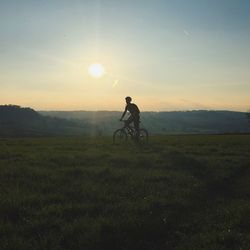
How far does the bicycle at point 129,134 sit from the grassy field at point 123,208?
15.5 meters

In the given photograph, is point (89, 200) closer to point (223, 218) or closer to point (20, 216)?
point (20, 216)

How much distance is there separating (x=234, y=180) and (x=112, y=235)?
32.4 feet

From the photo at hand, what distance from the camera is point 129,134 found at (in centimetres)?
3694

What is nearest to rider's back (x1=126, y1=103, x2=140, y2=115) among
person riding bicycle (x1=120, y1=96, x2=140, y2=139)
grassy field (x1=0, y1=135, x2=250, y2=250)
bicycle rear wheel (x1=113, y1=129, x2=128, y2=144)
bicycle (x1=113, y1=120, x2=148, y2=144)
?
person riding bicycle (x1=120, y1=96, x2=140, y2=139)

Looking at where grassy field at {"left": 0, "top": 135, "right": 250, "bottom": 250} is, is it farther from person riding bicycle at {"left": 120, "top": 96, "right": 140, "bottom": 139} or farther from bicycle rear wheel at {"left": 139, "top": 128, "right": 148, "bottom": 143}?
bicycle rear wheel at {"left": 139, "top": 128, "right": 148, "bottom": 143}

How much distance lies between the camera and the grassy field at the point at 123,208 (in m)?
9.96

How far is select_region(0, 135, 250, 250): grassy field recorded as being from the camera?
9961mm

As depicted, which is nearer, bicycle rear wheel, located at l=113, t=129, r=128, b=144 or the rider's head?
the rider's head

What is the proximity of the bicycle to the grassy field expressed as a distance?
1546cm

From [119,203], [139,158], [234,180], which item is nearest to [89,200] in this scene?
[119,203]

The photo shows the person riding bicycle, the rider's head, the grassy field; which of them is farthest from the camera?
the person riding bicycle

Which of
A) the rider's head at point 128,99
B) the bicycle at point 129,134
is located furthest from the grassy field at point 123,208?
the bicycle at point 129,134

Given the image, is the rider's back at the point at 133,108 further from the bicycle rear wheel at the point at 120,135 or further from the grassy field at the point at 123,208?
the grassy field at the point at 123,208

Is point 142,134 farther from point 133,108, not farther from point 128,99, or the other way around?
point 128,99
